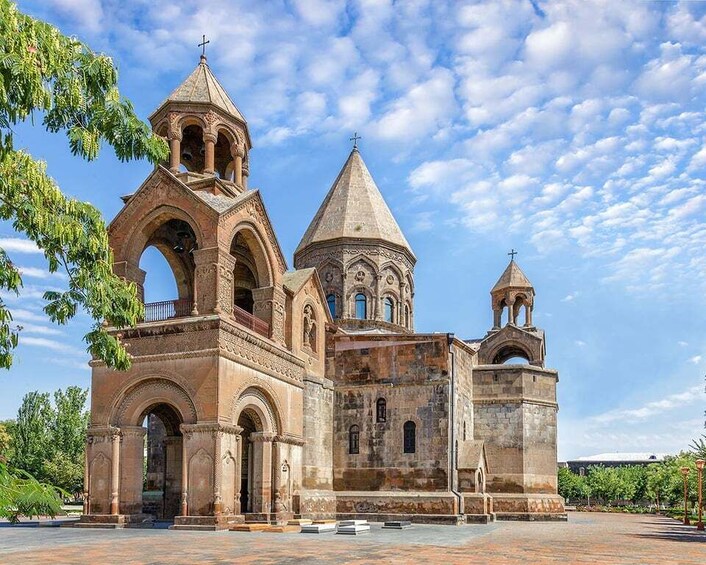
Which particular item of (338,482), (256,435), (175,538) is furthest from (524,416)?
(175,538)

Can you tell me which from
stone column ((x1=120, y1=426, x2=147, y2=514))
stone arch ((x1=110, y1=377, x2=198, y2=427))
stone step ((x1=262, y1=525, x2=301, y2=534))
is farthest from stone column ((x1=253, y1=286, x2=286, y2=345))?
stone step ((x1=262, y1=525, x2=301, y2=534))

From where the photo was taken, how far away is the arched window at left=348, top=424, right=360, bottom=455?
26109mm

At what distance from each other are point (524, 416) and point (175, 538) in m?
16.1

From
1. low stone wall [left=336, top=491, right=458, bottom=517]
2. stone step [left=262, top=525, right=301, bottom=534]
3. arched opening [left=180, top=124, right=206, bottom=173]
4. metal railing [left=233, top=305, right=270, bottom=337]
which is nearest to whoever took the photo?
stone step [left=262, top=525, right=301, bottom=534]

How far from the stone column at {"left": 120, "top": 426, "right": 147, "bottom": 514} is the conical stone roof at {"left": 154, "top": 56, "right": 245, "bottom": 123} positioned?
9310 millimetres

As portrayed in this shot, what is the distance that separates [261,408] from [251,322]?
2445mm

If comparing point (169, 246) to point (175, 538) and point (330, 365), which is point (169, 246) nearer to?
point (330, 365)

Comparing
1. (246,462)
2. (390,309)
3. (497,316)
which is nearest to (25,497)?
(246,462)

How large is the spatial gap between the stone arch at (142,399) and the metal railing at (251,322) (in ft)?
8.90

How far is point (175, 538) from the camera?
54.6 feet

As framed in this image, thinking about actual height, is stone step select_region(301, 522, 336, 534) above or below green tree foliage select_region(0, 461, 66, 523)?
below

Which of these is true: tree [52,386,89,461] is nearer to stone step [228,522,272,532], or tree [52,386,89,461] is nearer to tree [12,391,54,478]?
tree [12,391,54,478]

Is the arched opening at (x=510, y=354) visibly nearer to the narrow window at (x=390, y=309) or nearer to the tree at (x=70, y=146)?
the narrow window at (x=390, y=309)

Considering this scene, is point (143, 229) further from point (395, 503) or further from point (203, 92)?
point (395, 503)
